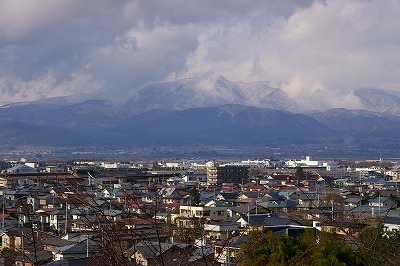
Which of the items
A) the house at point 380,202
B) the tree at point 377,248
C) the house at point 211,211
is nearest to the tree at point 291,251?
the tree at point 377,248

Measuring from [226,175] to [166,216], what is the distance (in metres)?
30.4

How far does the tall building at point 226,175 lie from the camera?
50938 millimetres

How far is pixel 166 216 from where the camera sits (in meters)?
21.6

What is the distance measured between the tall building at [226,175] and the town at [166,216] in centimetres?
7

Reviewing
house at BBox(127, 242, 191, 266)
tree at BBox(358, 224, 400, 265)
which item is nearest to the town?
house at BBox(127, 242, 191, 266)

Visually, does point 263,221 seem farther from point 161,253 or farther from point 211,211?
point 161,253

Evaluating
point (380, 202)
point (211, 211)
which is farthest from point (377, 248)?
point (380, 202)

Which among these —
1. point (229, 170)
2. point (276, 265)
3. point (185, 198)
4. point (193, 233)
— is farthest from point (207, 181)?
point (193, 233)

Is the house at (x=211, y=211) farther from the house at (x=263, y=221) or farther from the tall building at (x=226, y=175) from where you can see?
the tall building at (x=226, y=175)

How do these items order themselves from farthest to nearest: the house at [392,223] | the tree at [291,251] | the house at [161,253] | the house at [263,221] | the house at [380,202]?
the house at [380,202], the house at [263,221], the house at [392,223], the tree at [291,251], the house at [161,253]

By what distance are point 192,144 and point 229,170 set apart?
12218 cm

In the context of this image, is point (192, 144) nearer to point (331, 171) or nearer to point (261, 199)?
point (331, 171)

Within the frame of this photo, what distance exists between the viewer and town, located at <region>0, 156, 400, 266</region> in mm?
3922

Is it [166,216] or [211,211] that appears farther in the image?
[211,211]
